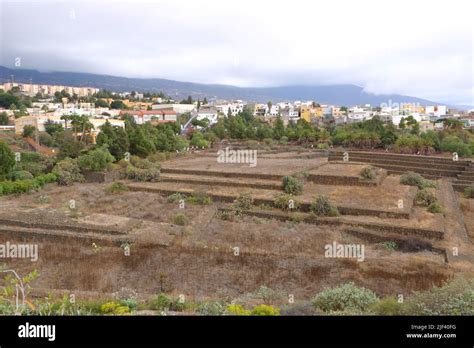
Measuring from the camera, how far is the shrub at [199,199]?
17984mm

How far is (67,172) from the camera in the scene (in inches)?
870

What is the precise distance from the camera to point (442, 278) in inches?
370

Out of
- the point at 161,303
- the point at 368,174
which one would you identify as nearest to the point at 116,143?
the point at 368,174

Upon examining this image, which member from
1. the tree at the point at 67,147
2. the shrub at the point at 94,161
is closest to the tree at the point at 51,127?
the tree at the point at 67,147

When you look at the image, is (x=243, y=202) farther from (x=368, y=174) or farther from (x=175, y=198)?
(x=368, y=174)

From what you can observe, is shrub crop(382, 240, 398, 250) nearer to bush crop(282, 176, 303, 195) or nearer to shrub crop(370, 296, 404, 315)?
bush crop(282, 176, 303, 195)

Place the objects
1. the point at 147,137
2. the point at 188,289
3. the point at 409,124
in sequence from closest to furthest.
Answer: the point at 188,289 < the point at 147,137 < the point at 409,124

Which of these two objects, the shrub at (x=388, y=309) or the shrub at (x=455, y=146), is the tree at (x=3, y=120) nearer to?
the shrub at (x=455, y=146)

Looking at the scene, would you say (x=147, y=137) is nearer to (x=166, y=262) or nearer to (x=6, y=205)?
(x=6, y=205)

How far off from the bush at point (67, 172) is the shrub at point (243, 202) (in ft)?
35.1

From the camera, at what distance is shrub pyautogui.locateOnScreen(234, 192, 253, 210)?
1673 cm

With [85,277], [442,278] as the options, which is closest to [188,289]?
[85,277]
